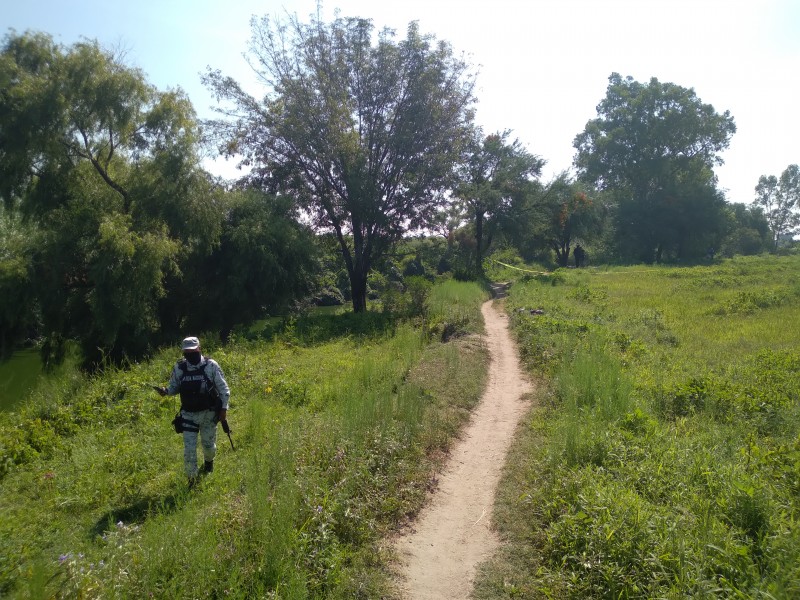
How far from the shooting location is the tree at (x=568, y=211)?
112 feet

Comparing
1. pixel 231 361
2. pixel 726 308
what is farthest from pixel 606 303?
pixel 231 361

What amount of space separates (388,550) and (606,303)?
1554cm

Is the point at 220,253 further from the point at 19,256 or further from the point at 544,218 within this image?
the point at 544,218

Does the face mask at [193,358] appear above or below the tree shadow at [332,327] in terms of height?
above

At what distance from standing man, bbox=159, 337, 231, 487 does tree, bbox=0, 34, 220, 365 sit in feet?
32.3

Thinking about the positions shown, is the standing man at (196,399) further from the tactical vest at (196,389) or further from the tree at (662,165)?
the tree at (662,165)

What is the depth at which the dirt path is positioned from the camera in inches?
174

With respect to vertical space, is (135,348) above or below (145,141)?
below

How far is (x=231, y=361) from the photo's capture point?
36.1 ft

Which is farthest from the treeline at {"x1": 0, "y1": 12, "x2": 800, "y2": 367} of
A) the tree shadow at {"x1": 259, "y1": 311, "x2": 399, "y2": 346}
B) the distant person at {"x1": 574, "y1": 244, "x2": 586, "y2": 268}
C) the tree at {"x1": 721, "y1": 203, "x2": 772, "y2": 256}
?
the tree at {"x1": 721, "y1": 203, "x2": 772, "y2": 256}

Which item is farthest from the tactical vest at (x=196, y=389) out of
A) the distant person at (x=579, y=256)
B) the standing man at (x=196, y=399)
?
the distant person at (x=579, y=256)

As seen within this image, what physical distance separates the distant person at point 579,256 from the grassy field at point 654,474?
35.3 m

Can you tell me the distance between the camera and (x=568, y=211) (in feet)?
119

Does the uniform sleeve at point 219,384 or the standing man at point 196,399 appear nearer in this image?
the standing man at point 196,399
